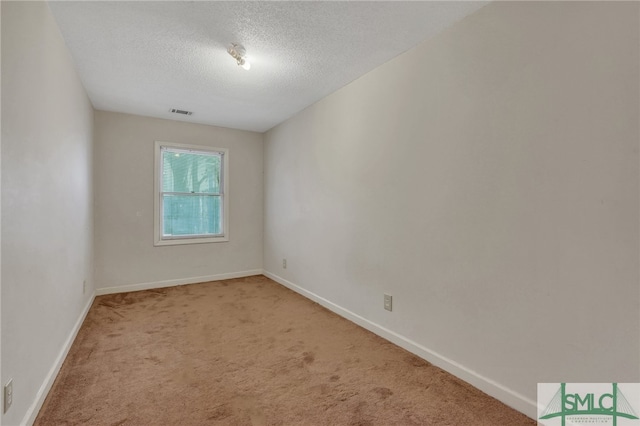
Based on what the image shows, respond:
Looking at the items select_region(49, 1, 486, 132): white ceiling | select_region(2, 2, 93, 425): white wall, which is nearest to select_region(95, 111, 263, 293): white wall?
select_region(49, 1, 486, 132): white ceiling

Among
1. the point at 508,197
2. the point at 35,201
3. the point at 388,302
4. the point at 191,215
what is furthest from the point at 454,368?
the point at 191,215

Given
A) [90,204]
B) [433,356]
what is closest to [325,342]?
[433,356]

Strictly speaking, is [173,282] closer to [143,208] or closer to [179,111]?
[143,208]

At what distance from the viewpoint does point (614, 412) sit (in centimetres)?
138

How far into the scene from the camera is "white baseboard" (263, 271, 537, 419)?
165cm

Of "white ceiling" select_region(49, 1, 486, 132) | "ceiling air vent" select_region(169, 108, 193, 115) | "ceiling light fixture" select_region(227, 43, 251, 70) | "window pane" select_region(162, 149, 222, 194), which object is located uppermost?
"ceiling air vent" select_region(169, 108, 193, 115)

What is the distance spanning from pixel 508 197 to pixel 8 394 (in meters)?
2.68

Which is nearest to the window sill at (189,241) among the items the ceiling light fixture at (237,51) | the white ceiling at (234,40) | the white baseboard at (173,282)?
the white baseboard at (173,282)

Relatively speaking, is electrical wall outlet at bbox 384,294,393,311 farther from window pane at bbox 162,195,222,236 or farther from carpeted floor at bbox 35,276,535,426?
window pane at bbox 162,195,222,236

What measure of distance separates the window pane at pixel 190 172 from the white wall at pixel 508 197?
2.66 meters

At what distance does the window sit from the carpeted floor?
60.3 inches

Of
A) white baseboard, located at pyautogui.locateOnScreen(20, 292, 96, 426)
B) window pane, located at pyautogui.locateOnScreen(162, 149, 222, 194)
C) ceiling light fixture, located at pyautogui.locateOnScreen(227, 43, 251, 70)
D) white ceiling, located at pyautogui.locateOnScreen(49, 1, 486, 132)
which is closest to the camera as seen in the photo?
white baseboard, located at pyautogui.locateOnScreen(20, 292, 96, 426)

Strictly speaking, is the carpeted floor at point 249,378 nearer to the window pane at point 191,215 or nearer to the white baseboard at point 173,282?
the white baseboard at point 173,282

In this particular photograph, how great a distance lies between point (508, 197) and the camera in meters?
1.73
